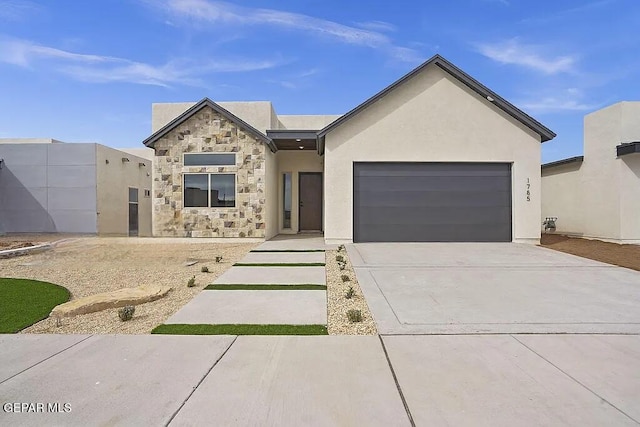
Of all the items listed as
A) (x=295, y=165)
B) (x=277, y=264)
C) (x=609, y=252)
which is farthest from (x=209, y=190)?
(x=609, y=252)

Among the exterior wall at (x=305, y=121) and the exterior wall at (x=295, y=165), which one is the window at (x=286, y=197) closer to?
the exterior wall at (x=295, y=165)

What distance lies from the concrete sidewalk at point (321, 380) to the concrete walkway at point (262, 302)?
26.2 inches

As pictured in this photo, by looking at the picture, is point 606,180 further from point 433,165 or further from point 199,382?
point 199,382

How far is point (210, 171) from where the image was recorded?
12.8m

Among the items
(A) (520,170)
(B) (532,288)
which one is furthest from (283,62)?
(B) (532,288)

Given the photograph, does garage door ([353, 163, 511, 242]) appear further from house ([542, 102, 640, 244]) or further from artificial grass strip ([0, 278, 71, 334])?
artificial grass strip ([0, 278, 71, 334])

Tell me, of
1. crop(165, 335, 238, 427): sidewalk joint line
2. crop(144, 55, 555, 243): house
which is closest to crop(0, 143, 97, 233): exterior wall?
crop(144, 55, 555, 243): house

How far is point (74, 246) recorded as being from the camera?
11727mm

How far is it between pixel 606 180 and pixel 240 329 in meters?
14.9

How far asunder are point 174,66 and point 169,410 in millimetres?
14799

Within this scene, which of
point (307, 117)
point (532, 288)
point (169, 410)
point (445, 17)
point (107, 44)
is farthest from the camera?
point (307, 117)

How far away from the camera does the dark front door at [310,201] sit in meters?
16.2

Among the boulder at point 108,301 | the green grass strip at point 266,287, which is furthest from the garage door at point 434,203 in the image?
the boulder at point 108,301

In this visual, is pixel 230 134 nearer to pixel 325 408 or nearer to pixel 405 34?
pixel 405 34
